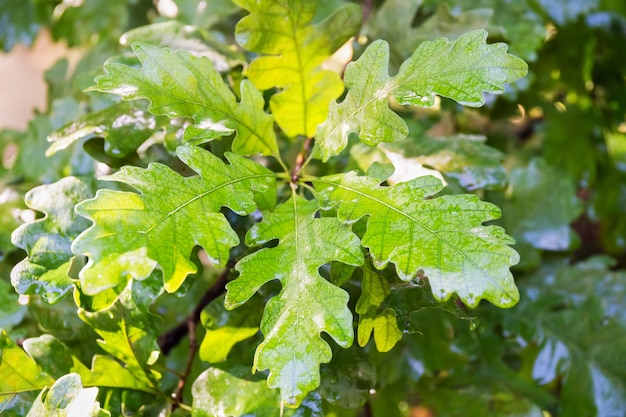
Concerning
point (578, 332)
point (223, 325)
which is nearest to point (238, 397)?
point (223, 325)

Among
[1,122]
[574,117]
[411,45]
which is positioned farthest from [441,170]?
[1,122]

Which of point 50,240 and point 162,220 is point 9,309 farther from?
point 162,220

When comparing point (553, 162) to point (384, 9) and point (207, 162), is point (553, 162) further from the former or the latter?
point (207, 162)

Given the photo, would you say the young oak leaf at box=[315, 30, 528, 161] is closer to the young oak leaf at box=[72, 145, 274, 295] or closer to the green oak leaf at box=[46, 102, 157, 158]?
the young oak leaf at box=[72, 145, 274, 295]

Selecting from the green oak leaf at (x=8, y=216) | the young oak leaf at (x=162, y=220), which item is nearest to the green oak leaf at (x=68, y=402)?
the young oak leaf at (x=162, y=220)

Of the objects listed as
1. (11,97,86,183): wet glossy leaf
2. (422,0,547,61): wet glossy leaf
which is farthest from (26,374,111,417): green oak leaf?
(422,0,547,61): wet glossy leaf

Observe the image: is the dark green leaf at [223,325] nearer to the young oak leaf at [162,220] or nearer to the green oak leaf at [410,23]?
the young oak leaf at [162,220]
